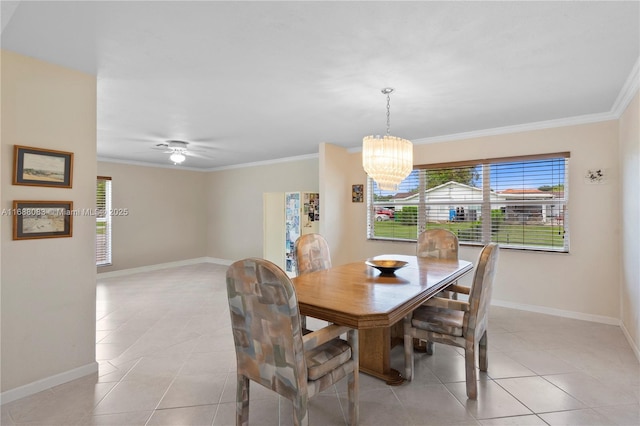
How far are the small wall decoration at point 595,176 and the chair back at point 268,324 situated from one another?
371 centimetres

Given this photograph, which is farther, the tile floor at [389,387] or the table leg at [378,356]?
the table leg at [378,356]

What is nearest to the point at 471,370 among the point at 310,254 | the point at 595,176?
the point at 310,254

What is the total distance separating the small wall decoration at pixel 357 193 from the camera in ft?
16.7

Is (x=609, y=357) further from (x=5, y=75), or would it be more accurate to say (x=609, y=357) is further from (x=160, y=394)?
(x=5, y=75)

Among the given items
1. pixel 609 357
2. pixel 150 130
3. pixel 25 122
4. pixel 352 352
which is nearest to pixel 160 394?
pixel 352 352

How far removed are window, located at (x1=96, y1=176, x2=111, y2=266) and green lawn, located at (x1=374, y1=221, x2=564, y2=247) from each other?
5158mm

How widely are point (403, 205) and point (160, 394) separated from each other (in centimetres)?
373

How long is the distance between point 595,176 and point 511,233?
3.33 ft

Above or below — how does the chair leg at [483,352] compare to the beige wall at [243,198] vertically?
below

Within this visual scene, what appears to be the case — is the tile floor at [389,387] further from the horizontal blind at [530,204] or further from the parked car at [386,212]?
the parked car at [386,212]

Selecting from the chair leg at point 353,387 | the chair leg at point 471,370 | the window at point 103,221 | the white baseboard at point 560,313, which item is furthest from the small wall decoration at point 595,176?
the window at point 103,221

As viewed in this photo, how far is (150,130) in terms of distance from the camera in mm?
4051

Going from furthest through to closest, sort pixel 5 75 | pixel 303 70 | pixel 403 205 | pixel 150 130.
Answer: pixel 403 205, pixel 150 130, pixel 303 70, pixel 5 75

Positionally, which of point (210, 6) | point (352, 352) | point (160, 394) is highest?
point (210, 6)
